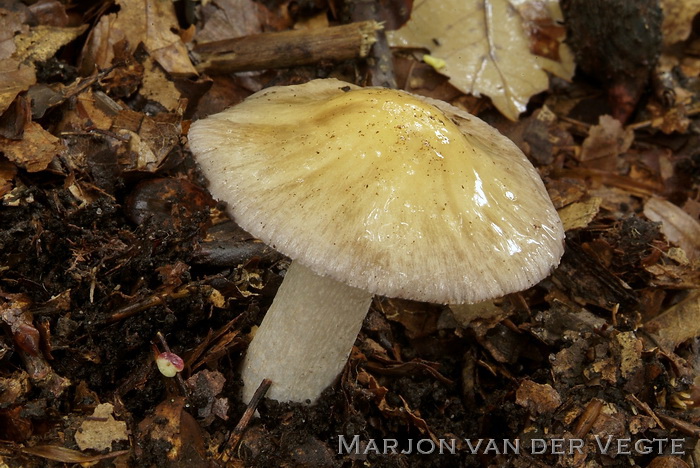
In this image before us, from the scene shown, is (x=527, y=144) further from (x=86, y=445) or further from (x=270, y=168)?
(x=86, y=445)

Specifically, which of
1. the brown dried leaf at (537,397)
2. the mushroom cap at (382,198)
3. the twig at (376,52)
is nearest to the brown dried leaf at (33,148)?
the mushroom cap at (382,198)

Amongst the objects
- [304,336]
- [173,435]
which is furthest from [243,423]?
[304,336]

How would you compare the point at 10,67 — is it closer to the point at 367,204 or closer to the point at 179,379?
the point at 179,379

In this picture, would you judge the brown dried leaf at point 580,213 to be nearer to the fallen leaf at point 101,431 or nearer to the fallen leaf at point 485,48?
the fallen leaf at point 485,48

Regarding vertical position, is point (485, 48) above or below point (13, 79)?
below

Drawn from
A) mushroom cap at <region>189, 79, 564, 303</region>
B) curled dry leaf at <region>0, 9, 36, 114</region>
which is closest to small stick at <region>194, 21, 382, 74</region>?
curled dry leaf at <region>0, 9, 36, 114</region>

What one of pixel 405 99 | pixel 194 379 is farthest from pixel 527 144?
pixel 194 379
